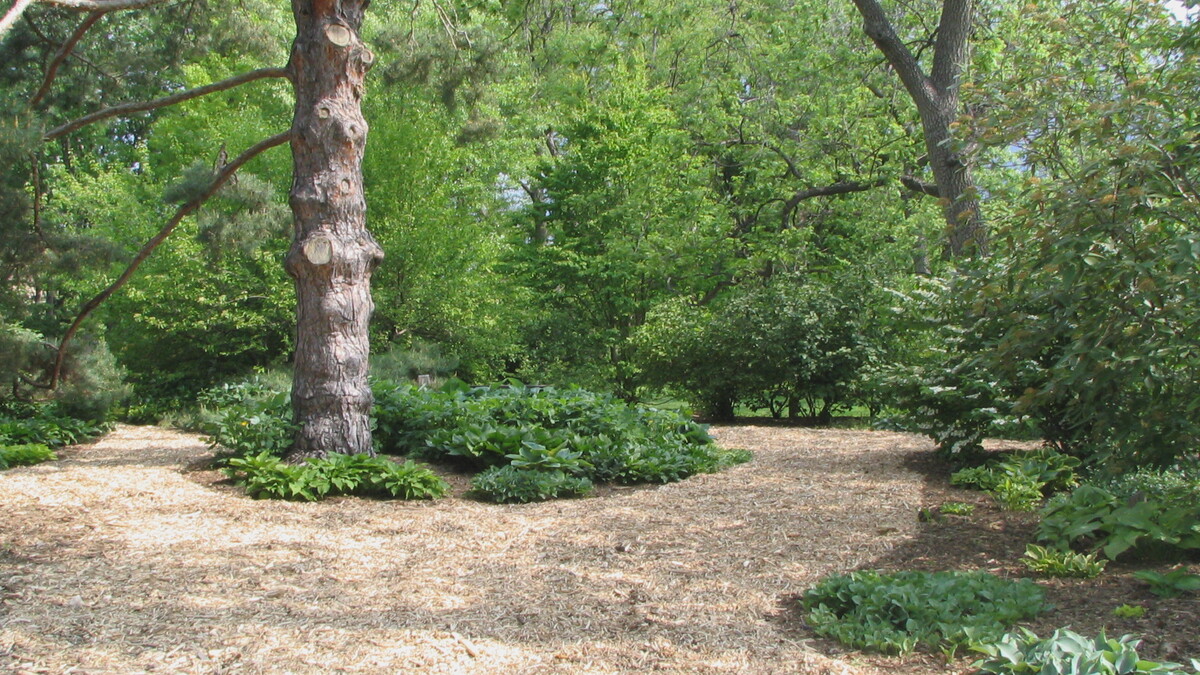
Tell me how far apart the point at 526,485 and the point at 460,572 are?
178cm

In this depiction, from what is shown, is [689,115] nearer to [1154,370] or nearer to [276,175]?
[276,175]

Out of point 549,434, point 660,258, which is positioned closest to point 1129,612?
point 549,434

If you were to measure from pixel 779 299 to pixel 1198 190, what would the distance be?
744 cm

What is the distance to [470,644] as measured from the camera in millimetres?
3375

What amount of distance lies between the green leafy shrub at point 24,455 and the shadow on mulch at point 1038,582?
6.58 meters

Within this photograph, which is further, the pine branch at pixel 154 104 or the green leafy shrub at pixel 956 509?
the pine branch at pixel 154 104

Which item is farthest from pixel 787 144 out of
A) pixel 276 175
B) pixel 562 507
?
pixel 562 507

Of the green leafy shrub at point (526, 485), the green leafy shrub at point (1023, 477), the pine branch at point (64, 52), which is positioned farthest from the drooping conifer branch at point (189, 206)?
the green leafy shrub at point (1023, 477)

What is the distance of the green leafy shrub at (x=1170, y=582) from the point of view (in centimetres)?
346

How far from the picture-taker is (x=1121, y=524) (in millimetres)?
3977

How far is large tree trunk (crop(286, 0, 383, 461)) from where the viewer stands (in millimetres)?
6648

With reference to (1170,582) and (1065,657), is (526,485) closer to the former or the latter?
(1170,582)

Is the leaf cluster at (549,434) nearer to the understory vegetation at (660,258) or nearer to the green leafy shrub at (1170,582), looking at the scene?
the understory vegetation at (660,258)

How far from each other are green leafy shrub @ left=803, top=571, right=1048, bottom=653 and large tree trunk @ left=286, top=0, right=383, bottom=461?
4155 millimetres
